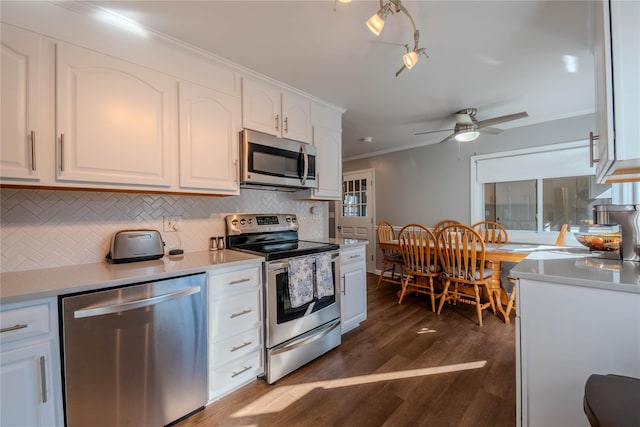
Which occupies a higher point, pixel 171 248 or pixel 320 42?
pixel 320 42

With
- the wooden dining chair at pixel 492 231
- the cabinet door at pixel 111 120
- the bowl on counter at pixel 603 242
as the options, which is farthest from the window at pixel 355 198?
the cabinet door at pixel 111 120

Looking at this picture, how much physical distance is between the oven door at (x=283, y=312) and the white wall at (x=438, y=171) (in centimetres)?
286

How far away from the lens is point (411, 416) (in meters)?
→ 1.50

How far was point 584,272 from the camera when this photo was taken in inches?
45.3

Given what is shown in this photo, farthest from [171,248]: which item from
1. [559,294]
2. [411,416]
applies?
[559,294]

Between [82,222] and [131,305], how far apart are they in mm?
770

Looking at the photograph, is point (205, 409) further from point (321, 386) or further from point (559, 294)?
point (559, 294)

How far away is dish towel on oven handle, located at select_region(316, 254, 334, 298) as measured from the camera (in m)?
2.05

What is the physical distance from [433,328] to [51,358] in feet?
9.00

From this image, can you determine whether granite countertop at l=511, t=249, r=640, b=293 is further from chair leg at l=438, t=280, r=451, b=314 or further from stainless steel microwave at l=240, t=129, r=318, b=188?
stainless steel microwave at l=240, t=129, r=318, b=188

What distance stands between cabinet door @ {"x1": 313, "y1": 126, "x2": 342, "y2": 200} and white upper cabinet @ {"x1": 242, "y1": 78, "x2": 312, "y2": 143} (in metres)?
0.15

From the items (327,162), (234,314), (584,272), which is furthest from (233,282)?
(584,272)

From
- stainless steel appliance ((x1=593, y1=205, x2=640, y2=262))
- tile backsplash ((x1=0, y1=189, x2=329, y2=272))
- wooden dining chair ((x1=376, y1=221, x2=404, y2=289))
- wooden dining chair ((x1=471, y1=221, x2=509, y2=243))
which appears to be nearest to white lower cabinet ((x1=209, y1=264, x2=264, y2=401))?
tile backsplash ((x1=0, y1=189, x2=329, y2=272))

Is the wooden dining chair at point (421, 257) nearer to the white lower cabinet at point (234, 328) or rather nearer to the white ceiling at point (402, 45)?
the white ceiling at point (402, 45)
